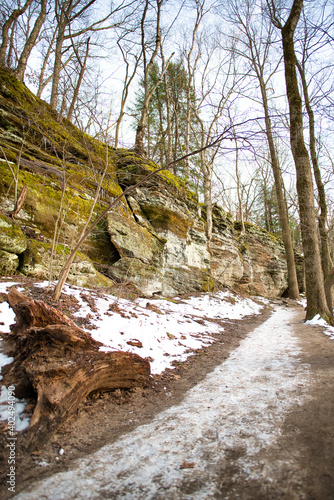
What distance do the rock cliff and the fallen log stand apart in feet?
6.66

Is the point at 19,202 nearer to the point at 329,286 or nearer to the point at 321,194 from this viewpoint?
the point at 329,286

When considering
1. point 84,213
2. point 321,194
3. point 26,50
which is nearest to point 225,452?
point 84,213

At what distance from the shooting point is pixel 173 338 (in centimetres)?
459

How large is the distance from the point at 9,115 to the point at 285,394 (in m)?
9.14

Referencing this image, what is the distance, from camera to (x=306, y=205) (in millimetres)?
7297

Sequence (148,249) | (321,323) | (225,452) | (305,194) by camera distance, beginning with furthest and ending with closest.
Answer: (148,249), (305,194), (321,323), (225,452)

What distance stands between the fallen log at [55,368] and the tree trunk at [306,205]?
614 centimetres

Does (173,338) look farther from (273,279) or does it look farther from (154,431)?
(273,279)

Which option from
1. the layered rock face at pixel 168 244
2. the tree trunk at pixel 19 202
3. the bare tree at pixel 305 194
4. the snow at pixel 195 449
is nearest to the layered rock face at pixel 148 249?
the layered rock face at pixel 168 244

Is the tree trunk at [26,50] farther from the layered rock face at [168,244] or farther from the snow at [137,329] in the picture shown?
the snow at [137,329]

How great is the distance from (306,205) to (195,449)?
7.51 meters

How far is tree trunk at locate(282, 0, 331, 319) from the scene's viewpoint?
6.93m

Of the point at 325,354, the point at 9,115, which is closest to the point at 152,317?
the point at 325,354

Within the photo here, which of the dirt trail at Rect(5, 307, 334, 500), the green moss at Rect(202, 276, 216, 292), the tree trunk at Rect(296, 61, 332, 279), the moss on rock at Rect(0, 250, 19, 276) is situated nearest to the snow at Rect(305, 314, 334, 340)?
the dirt trail at Rect(5, 307, 334, 500)
